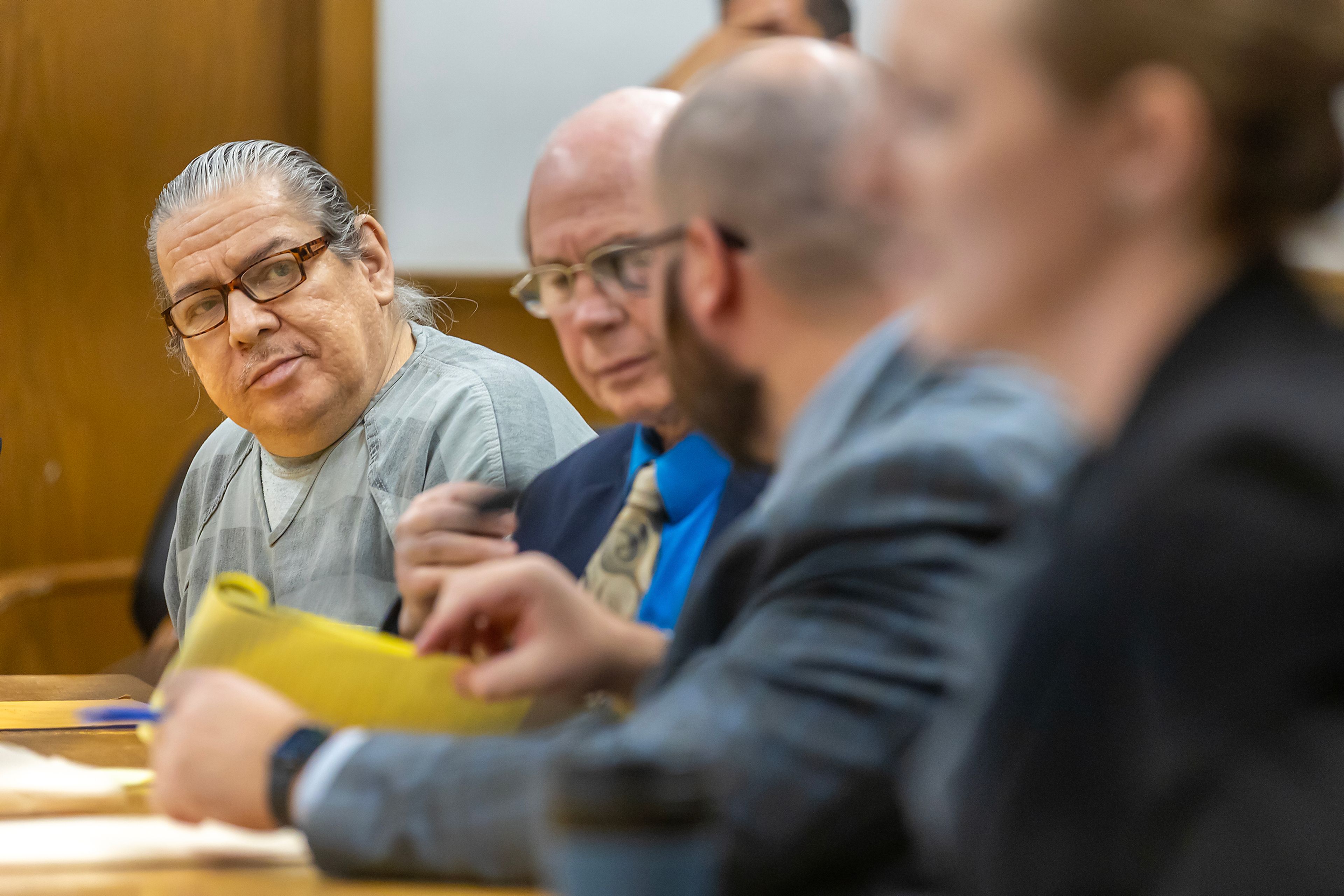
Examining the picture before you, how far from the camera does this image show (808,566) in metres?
0.73

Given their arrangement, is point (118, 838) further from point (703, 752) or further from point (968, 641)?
point (968, 641)

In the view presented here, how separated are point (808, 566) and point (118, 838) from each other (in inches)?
20.5

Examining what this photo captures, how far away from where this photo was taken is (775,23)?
231 centimetres

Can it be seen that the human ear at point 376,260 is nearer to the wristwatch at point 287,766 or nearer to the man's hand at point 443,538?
the man's hand at point 443,538

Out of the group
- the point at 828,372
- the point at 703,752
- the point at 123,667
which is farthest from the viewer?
the point at 123,667

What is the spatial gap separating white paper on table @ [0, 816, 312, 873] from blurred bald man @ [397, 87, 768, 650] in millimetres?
281

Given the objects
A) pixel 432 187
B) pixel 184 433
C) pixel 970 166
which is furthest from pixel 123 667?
pixel 970 166

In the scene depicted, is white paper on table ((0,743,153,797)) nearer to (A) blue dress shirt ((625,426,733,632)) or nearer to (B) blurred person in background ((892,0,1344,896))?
(A) blue dress shirt ((625,426,733,632))

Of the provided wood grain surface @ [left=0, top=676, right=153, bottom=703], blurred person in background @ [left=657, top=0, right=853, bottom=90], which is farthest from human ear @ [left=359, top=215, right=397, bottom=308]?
wood grain surface @ [left=0, top=676, right=153, bottom=703]

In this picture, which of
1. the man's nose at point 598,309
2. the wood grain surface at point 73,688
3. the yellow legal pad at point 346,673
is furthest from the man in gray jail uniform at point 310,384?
the yellow legal pad at point 346,673

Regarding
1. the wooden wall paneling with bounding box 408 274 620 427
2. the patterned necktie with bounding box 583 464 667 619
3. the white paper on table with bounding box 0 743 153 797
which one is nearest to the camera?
the white paper on table with bounding box 0 743 153 797

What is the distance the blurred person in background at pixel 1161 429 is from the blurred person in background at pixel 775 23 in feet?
5.52

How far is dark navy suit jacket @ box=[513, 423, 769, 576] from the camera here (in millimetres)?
1404

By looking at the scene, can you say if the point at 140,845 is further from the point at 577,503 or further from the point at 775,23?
the point at 775,23
